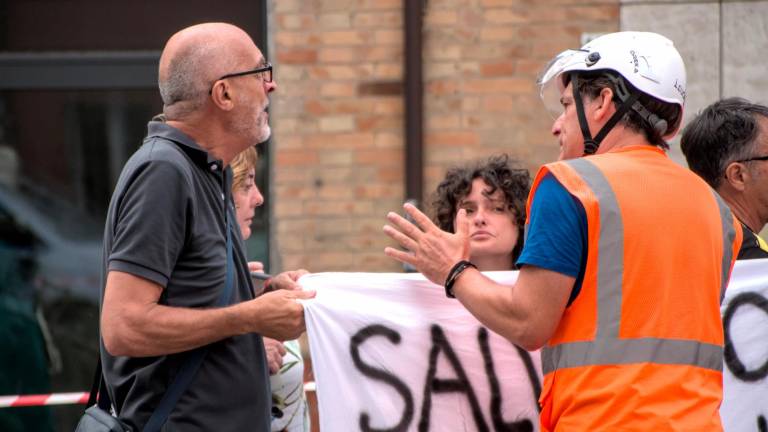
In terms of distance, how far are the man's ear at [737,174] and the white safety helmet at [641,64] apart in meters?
1.13

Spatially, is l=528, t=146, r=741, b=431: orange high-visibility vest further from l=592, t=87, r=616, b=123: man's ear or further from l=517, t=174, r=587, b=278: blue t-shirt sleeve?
l=592, t=87, r=616, b=123: man's ear

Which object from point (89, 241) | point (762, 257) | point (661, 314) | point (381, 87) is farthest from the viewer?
point (89, 241)

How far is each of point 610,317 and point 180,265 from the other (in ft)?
3.73

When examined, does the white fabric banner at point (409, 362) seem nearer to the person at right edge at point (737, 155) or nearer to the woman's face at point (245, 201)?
the woman's face at point (245, 201)

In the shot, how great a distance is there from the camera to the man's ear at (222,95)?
3.12 metres

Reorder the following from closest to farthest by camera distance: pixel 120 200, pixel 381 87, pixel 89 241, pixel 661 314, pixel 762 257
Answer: pixel 661 314 < pixel 120 200 < pixel 762 257 < pixel 381 87 < pixel 89 241

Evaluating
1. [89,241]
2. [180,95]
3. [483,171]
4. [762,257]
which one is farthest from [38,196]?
[762,257]

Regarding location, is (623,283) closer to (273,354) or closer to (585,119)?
(585,119)

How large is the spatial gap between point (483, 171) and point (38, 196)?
11.7 ft

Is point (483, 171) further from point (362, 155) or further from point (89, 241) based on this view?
point (89, 241)

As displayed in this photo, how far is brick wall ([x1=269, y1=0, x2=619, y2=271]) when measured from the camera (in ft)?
21.1

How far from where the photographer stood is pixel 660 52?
297cm

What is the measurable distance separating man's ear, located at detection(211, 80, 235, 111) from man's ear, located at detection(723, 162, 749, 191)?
1.94 m

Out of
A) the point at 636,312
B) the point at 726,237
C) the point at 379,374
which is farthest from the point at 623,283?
the point at 379,374
